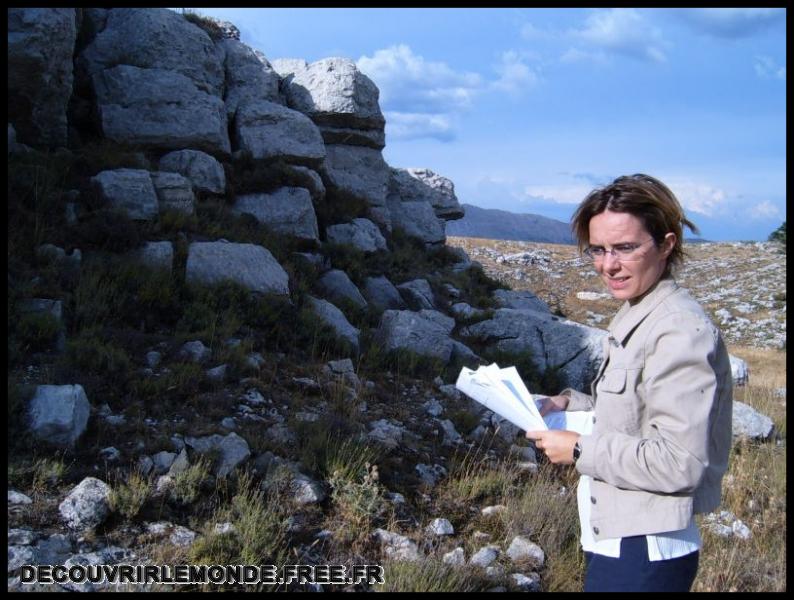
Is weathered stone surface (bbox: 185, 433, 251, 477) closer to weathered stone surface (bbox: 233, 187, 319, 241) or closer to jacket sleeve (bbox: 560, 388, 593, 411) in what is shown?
jacket sleeve (bbox: 560, 388, 593, 411)

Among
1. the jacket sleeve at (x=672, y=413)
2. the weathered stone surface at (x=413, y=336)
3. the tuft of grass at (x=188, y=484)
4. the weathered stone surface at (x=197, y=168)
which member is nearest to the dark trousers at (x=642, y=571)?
the jacket sleeve at (x=672, y=413)

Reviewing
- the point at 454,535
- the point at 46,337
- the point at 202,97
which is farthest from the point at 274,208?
the point at 454,535

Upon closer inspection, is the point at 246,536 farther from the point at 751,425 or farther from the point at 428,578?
the point at 751,425

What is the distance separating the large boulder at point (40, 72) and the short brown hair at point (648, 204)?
35.4 ft

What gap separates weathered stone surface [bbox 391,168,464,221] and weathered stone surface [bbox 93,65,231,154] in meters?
7.31

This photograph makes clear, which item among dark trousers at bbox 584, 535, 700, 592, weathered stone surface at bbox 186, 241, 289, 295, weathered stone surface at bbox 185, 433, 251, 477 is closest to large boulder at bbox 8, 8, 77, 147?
weathered stone surface at bbox 186, 241, 289, 295

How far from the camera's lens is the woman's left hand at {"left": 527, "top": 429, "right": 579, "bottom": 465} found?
7.57 ft

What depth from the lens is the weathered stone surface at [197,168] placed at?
11820mm

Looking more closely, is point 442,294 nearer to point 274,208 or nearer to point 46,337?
point 274,208

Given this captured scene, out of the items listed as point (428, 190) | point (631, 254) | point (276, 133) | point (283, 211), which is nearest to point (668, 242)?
point (631, 254)

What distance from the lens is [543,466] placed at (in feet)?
21.4

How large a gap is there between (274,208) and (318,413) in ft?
22.2

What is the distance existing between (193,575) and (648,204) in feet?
11.1

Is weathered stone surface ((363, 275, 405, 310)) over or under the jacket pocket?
under
